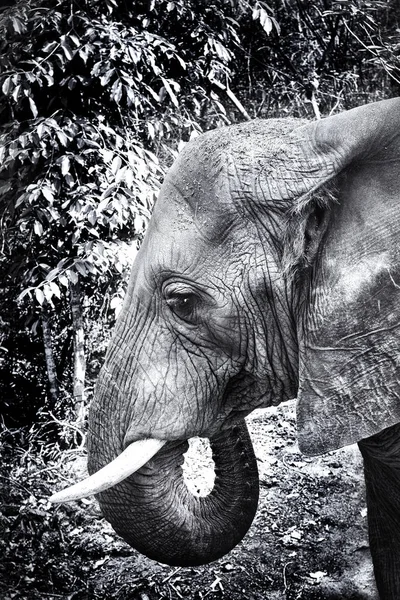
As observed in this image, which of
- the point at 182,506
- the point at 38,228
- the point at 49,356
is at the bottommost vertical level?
the point at 182,506

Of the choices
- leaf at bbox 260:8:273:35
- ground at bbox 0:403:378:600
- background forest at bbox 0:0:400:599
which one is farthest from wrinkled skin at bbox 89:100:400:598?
leaf at bbox 260:8:273:35

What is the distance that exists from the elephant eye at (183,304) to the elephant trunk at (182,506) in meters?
0.45

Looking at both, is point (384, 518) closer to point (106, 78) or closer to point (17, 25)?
point (106, 78)

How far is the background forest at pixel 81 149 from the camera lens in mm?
4426

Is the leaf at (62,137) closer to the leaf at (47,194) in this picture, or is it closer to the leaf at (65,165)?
the leaf at (65,165)

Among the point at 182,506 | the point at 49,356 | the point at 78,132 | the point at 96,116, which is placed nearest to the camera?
the point at 182,506

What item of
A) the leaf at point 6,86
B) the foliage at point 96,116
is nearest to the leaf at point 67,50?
the foliage at point 96,116

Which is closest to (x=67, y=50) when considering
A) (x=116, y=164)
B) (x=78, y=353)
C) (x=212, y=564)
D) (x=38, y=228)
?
(x=116, y=164)

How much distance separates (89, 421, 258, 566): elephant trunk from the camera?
8.75 ft

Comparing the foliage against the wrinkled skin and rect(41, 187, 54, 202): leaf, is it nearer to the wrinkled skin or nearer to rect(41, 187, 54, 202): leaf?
rect(41, 187, 54, 202): leaf

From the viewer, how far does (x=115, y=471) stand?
2.44m

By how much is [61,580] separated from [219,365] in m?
1.91

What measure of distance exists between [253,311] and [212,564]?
1986mm

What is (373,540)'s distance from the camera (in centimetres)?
349
